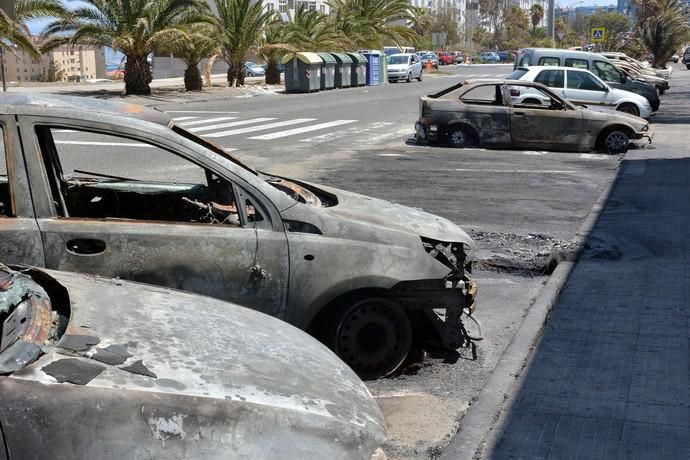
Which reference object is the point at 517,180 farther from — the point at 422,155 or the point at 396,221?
the point at 396,221

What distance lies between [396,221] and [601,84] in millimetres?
16922

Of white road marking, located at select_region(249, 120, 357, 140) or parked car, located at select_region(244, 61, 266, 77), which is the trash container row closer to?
parked car, located at select_region(244, 61, 266, 77)

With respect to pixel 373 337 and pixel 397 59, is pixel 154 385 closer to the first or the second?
pixel 373 337

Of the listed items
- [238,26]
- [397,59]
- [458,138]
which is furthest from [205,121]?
[397,59]

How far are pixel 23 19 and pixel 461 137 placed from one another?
54.3ft

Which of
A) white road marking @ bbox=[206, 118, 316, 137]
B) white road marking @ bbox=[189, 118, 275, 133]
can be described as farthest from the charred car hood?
white road marking @ bbox=[189, 118, 275, 133]

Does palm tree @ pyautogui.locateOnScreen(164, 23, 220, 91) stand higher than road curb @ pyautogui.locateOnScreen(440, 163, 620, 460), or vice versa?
palm tree @ pyautogui.locateOnScreen(164, 23, 220, 91)

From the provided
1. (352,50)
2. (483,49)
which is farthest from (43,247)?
(483,49)

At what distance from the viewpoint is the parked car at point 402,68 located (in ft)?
171

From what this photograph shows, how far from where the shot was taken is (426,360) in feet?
19.7

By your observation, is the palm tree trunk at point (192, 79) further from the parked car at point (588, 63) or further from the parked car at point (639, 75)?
the parked car at point (639, 75)

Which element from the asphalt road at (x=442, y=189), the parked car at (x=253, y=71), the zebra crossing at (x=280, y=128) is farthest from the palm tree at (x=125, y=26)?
the parked car at (x=253, y=71)

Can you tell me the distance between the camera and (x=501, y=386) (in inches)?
214

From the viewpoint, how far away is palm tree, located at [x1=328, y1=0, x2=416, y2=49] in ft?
186
